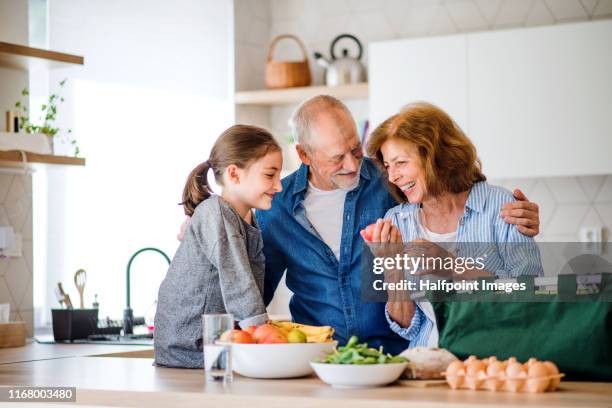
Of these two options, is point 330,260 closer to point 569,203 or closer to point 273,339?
point 273,339

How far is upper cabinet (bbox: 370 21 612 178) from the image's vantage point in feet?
13.7

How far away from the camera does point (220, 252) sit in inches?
87.8

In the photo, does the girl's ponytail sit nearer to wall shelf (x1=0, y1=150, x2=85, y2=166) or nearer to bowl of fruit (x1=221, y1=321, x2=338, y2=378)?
bowl of fruit (x1=221, y1=321, x2=338, y2=378)

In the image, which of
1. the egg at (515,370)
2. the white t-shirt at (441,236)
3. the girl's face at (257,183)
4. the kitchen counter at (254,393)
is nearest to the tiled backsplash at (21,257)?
the kitchen counter at (254,393)

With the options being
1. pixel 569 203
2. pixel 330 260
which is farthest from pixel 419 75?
pixel 330 260

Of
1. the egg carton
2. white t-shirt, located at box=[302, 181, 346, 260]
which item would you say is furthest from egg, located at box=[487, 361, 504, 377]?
white t-shirt, located at box=[302, 181, 346, 260]

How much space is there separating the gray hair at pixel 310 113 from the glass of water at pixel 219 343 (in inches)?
35.9

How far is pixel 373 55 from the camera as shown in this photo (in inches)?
182

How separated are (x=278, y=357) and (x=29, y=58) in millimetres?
2023

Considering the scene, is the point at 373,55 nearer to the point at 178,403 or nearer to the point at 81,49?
the point at 81,49

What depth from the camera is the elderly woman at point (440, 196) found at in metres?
2.55

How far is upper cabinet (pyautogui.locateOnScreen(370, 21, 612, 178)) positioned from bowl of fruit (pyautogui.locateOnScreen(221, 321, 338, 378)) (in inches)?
99.3

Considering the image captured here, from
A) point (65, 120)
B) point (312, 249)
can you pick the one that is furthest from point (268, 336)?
point (65, 120)

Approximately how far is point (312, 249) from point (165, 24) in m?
2.47
